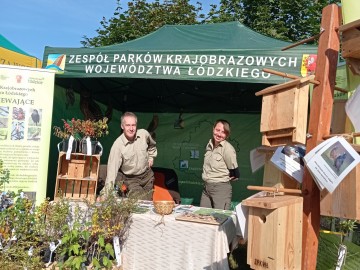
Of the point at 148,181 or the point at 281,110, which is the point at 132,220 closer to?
the point at 148,181

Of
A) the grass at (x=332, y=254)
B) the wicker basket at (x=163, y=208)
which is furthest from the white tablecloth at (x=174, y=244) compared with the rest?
the grass at (x=332, y=254)

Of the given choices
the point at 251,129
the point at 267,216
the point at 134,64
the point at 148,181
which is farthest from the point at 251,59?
the point at 251,129

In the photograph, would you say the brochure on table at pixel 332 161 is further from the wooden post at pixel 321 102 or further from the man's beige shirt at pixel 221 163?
the man's beige shirt at pixel 221 163

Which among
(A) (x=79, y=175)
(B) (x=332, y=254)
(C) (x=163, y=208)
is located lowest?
(B) (x=332, y=254)

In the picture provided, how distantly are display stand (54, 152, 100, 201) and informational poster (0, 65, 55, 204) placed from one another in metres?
0.41

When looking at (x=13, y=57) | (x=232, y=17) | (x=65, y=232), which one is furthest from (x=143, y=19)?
(x=65, y=232)

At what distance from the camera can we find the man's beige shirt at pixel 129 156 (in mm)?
4344

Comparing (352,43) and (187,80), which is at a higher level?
(187,80)

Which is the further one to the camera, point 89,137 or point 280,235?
point 89,137

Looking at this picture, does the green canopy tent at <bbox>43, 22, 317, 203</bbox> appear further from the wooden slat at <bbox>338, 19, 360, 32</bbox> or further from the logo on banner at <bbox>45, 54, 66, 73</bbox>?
the wooden slat at <bbox>338, 19, 360, 32</bbox>

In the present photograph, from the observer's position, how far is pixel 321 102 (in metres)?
2.25

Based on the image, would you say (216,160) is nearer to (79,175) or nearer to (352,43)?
(79,175)

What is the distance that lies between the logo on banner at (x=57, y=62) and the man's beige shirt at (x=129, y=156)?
1.47m

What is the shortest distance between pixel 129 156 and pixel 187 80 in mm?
1638
